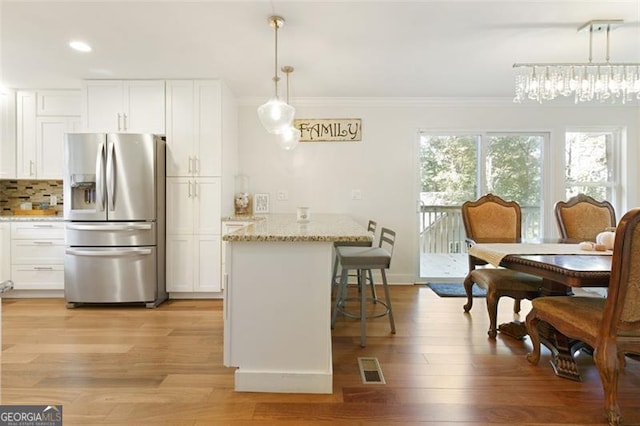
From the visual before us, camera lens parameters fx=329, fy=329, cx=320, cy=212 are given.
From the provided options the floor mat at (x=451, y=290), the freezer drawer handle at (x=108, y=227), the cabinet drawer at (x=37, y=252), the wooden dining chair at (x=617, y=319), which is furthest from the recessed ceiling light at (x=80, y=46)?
the floor mat at (x=451, y=290)

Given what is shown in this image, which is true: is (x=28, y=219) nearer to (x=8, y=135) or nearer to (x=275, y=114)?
(x=8, y=135)

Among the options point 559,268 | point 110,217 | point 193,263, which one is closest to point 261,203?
point 193,263

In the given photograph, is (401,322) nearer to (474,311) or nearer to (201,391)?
(474,311)

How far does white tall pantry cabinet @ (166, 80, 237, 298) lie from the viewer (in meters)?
3.41

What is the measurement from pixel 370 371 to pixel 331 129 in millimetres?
2899

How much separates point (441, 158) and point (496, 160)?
0.67 metres

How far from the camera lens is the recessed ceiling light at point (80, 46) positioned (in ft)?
8.71

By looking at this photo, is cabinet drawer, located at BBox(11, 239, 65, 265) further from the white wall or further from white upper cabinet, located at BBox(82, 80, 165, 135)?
the white wall

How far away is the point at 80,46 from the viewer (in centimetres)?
270

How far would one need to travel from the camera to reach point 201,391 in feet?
5.81

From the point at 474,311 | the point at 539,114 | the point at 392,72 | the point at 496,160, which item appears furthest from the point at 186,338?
the point at 539,114

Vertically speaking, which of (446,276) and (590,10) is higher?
(590,10)

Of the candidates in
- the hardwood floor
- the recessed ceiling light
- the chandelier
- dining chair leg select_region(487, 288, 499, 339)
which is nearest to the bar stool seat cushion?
the hardwood floor

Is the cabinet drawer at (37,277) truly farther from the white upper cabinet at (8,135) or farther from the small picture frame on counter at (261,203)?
the small picture frame on counter at (261,203)
